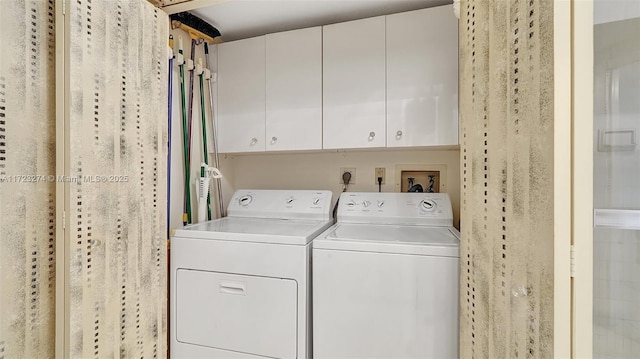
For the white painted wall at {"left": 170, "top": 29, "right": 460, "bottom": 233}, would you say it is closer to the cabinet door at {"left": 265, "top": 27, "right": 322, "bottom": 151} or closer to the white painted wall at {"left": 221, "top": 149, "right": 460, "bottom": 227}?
the white painted wall at {"left": 221, "top": 149, "right": 460, "bottom": 227}

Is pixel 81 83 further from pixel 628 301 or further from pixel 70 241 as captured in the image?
pixel 628 301

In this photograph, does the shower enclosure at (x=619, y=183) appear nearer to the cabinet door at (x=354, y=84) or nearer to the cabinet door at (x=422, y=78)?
the cabinet door at (x=422, y=78)

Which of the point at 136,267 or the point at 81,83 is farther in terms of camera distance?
the point at 136,267

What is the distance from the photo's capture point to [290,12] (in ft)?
5.56

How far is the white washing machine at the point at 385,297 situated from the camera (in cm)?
114

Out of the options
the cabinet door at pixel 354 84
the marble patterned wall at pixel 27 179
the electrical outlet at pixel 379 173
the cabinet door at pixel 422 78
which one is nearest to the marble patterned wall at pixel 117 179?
the marble patterned wall at pixel 27 179

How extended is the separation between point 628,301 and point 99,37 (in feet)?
6.59

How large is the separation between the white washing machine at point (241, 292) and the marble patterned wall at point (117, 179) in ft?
0.34

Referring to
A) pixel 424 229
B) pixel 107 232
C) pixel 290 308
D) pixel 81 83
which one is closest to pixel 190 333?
pixel 290 308

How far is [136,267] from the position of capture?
122 cm

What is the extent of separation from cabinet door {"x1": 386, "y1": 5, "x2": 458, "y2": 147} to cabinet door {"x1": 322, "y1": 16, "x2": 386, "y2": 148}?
0.06 m

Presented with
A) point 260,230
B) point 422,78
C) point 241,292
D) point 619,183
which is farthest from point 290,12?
point 619,183

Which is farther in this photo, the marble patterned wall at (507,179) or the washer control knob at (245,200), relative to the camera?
the washer control knob at (245,200)

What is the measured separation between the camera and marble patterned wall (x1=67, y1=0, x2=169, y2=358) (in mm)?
987
